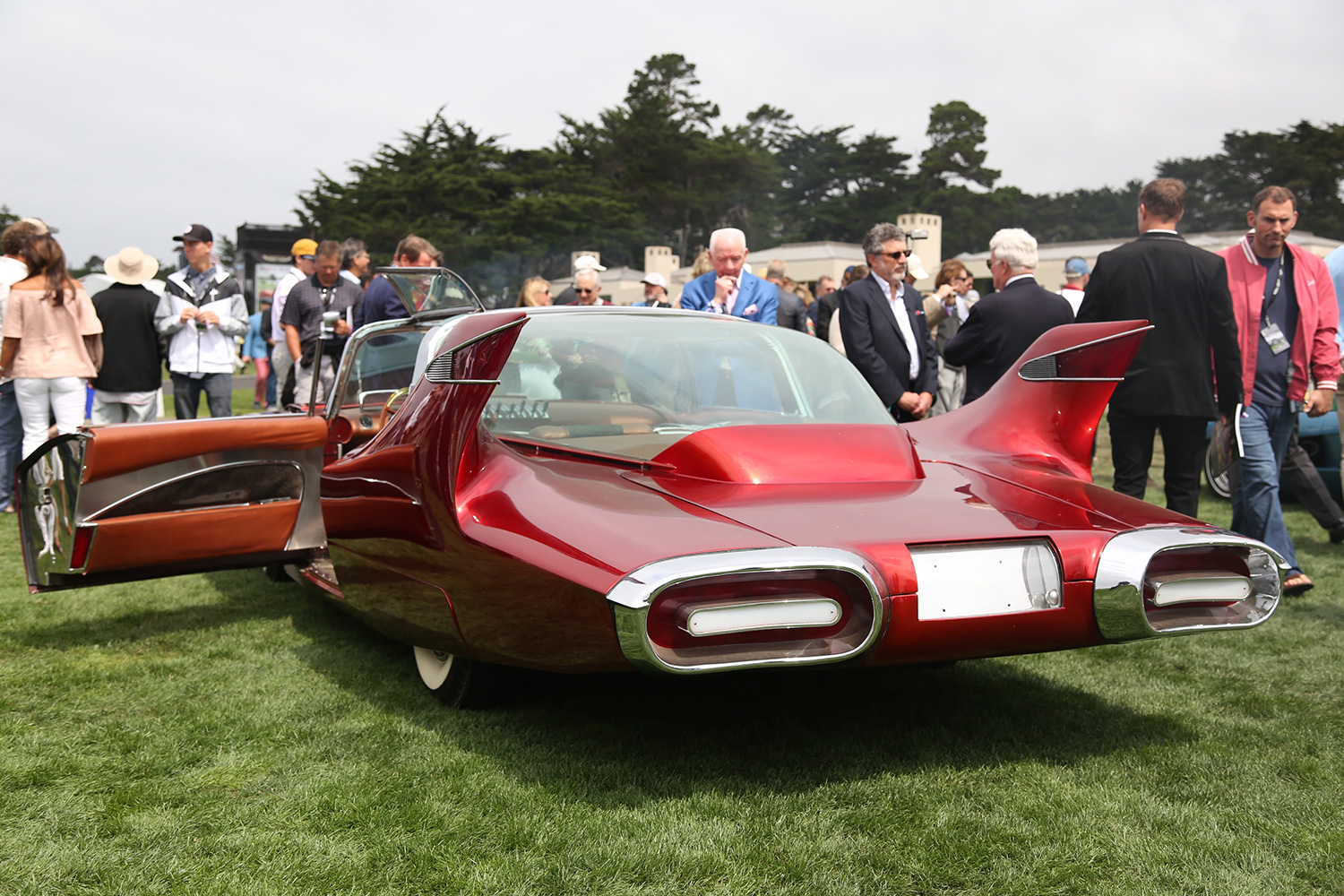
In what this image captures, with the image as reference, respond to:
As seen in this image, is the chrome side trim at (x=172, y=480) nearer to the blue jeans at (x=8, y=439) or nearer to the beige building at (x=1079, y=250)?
the blue jeans at (x=8, y=439)

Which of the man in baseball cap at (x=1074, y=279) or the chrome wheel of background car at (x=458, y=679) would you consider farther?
Answer: the man in baseball cap at (x=1074, y=279)

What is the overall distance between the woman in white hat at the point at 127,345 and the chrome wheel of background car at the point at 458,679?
460 cm

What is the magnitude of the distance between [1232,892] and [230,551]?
3525 millimetres

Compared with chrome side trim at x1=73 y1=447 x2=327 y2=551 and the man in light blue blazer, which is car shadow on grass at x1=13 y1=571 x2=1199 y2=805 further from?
the man in light blue blazer

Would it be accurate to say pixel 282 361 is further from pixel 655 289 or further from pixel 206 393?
pixel 655 289

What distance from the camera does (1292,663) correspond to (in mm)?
3838

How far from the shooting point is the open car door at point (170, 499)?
3.91 m


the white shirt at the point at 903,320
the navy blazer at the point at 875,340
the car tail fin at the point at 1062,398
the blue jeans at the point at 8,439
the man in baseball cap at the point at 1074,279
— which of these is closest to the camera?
the car tail fin at the point at 1062,398

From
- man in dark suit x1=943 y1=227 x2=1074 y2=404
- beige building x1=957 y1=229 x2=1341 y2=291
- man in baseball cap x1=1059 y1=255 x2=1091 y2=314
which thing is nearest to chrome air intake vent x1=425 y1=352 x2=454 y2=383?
man in dark suit x1=943 y1=227 x2=1074 y2=404

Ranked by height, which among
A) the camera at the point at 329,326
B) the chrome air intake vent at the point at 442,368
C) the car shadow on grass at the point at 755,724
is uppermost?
the camera at the point at 329,326

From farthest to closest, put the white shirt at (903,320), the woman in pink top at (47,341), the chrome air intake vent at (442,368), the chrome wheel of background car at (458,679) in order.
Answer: the woman in pink top at (47,341) → the white shirt at (903,320) → the chrome wheel of background car at (458,679) → the chrome air intake vent at (442,368)

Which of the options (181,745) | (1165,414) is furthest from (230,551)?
(1165,414)

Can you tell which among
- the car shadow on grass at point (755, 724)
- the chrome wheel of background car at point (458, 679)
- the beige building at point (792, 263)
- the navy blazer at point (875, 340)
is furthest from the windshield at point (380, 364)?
the beige building at point (792, 263)

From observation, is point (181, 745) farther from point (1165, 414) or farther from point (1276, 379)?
point (1276, 379)
